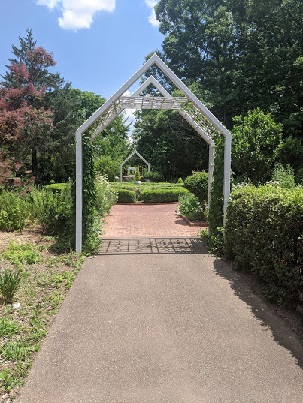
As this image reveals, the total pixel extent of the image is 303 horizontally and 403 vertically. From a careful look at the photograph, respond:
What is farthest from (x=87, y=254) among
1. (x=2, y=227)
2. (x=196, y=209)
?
(x=196, y=209)

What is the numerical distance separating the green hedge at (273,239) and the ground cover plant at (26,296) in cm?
266

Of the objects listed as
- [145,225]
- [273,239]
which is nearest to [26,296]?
[273,239]

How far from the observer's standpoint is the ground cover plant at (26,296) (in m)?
2.79

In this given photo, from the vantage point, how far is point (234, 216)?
18.1 ft

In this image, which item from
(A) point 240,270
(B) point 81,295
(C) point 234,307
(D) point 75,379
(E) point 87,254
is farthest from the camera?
(E) point 87,254

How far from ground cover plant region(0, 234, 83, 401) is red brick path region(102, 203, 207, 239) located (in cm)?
208

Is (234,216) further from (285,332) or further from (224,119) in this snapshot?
(224,119)

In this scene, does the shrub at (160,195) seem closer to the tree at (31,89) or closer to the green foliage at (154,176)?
the tree at (31,89)

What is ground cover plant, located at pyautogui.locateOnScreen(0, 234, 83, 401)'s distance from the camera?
2791 millimetres

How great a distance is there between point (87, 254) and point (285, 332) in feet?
12.5

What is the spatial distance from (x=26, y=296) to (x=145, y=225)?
5462 millimetres

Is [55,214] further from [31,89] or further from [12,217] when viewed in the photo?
[31,89]

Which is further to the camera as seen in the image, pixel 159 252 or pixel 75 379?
pixel 159 252

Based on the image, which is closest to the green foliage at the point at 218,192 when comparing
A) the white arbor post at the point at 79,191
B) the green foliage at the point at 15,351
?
the white arbor post at the point at 79,191
